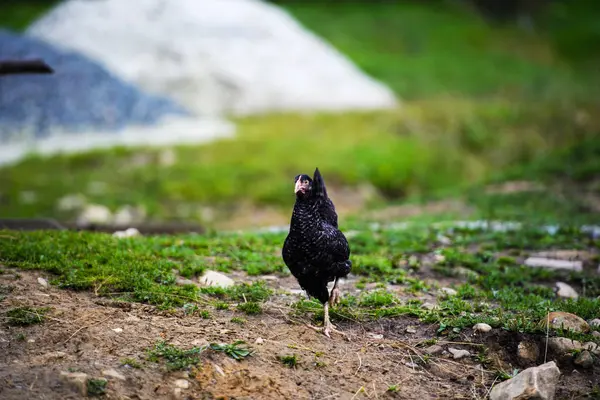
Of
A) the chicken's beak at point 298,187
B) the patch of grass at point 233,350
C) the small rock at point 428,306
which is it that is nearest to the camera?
the patch of grass at point 233,350

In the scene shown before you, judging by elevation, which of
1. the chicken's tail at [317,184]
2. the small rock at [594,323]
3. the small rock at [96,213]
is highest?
the chicken's tail at [317,184]

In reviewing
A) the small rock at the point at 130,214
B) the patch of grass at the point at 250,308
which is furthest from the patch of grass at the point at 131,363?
the small rock at the point at 130,214

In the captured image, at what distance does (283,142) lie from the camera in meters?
21.6

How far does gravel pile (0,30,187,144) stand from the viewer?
21781 mm

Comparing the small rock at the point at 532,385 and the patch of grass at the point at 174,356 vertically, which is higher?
the small rock at the point at 532,385

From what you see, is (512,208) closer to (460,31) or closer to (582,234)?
(582,234)

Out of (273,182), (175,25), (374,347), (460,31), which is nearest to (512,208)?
(273,182)

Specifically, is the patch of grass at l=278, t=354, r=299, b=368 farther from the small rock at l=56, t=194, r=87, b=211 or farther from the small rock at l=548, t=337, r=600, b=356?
the small rock at l=56, t=194, r=87, b=211

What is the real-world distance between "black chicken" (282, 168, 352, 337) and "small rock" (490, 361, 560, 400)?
1.69m

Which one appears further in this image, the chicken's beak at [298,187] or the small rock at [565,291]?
the small rock at [565,291]

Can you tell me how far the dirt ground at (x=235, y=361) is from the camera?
5.31m

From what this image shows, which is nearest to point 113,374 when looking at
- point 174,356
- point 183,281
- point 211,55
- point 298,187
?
point 174,356

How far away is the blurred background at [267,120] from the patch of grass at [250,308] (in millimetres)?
7517

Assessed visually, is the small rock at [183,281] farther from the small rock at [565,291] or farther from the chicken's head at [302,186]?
the small rock at [565,291]
